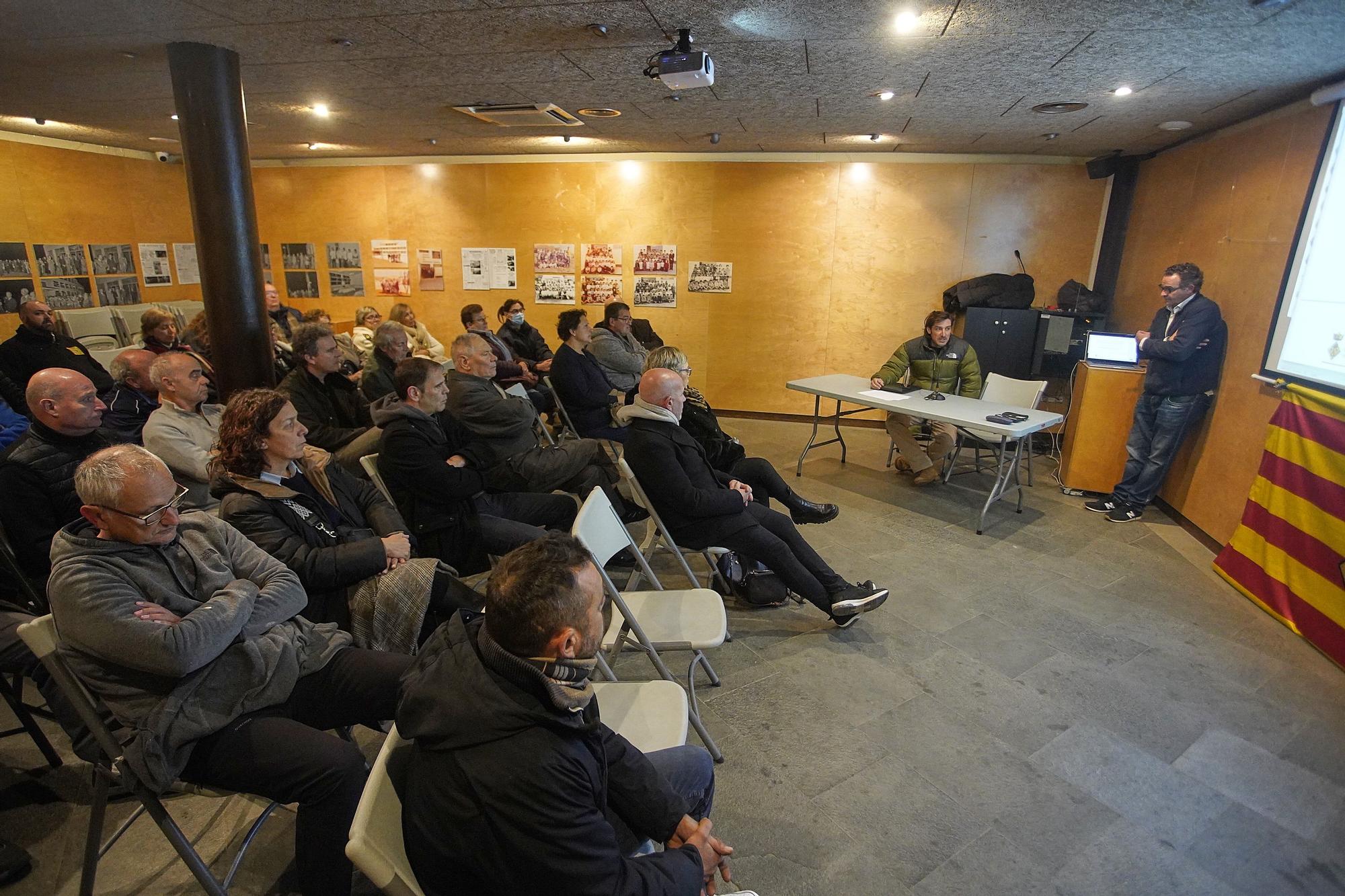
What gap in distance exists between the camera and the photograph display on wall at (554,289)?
8.03 metres

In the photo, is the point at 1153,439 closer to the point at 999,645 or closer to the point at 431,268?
the point at 999,645

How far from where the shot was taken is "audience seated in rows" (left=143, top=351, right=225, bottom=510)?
2.90 metres

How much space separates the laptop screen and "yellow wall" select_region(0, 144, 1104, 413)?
1.80 meters

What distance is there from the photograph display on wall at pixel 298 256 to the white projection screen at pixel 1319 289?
31.2ft

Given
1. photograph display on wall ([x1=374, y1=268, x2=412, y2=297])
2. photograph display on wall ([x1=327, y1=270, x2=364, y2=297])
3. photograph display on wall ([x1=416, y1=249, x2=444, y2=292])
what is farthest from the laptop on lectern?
photograph display on wall ([x1=327, y1=270, x2=364, y2=297])

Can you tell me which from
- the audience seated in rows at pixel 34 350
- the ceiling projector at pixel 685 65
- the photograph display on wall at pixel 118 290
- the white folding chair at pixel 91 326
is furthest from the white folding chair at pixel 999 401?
the photograph display on wall at pixel 118 290

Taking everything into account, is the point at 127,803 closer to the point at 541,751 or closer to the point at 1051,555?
the point at 541,751

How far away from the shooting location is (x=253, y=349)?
382 centimetres

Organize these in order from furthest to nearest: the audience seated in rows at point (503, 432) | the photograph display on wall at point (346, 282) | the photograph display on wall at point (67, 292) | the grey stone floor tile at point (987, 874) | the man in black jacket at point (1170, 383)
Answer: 1. the photograph display on wall at point (346, 282)
2. the photograph display on wall at point (67, 292)
3. the man in black jacket at point (1170, 383)
4. the audience seated in rows at point (503, 432)
5. the grey stone floor tile at point (987, 874)

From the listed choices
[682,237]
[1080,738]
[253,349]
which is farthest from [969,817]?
[682,237]

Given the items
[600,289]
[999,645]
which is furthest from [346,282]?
[999,645]

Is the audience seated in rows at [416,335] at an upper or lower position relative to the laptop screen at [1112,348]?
lower

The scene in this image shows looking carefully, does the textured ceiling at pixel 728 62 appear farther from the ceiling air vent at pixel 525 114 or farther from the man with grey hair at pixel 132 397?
the man with grey hair at pixel 132 397

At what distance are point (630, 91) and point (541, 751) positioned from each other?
4.51 m
